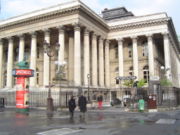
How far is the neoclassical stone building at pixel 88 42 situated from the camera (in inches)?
1355

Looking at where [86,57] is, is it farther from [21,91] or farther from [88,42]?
[21,91]

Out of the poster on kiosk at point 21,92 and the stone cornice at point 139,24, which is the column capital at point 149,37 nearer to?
the stone cornice at point 139,24

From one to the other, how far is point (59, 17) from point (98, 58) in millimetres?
10279

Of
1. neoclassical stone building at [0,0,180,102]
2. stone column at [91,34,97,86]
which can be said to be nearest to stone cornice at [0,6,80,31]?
neoclassical stone building at [0,0,180,102]

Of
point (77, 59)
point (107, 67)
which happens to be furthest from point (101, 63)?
point (77, 59)

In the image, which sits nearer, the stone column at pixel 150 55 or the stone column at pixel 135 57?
the stone column at pixel 150 55

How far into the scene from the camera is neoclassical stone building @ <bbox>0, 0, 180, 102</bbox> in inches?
1355

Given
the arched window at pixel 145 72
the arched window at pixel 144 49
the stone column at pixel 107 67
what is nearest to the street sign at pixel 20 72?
the stone column at pixel 107 67

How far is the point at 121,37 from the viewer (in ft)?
136

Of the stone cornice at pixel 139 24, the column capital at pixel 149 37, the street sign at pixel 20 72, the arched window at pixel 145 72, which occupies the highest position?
the stone cornice at pixel 139 24

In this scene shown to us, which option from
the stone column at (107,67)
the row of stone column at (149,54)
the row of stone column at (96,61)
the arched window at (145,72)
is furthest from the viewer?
the stone column at (107,67)

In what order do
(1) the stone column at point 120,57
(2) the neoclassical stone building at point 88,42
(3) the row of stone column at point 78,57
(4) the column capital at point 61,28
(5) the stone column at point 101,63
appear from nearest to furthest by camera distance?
(3) the row of stone column at point 78,57, (2) the neoclassical stone building at point 88,42, (4) the column capital at point 61,28, (5) the stone column at point 101,63, (1) the stone column at point 120,57

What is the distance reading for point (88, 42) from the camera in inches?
1387

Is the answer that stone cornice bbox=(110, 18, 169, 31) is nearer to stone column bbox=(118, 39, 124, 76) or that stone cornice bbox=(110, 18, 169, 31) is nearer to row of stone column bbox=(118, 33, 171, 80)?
row of stone column bbox=(118, 33, 171, 80)
